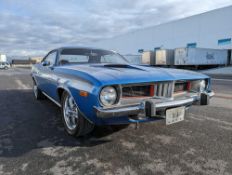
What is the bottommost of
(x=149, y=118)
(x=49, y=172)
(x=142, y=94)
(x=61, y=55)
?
(x=49, y=172)

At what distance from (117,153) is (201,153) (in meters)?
1.03

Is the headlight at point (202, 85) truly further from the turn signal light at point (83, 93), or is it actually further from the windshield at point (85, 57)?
the turn signal light at point (83, 93)

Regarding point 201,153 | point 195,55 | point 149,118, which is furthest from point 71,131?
point 195,55

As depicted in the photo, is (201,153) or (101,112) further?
(201,153)

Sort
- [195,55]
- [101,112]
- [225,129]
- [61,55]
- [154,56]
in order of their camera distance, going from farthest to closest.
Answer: [154,56]
[195,55]
[61,55]
[225,129]
[101,112]

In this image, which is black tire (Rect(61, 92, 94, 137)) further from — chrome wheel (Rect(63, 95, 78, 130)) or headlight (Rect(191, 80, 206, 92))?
headlight (Rect(191, 80, 206, 92))

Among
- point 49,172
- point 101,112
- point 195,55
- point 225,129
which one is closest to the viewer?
point 49,172

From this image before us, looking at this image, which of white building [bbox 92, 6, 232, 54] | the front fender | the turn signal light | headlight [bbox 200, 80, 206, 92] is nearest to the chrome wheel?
the front fender

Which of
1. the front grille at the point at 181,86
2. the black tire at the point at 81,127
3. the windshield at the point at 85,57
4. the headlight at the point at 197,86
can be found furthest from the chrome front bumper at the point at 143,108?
the windshield at the point at 85,57

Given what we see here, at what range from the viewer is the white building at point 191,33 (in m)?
30.7

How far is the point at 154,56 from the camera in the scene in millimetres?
30062

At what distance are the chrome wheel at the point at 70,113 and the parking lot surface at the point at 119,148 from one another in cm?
19

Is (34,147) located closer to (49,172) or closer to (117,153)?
(49,172)

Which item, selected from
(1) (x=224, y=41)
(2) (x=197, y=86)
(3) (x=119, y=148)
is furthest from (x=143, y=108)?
(1) (x=224, y=41)
